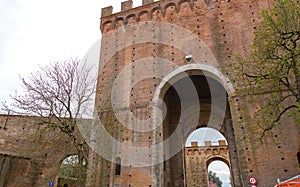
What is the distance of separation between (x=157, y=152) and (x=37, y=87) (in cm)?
646

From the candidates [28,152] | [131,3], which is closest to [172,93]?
[131,3]

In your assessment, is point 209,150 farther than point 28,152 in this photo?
Yes

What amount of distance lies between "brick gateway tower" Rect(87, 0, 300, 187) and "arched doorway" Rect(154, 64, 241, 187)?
0.06 meters

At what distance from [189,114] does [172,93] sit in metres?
2.38

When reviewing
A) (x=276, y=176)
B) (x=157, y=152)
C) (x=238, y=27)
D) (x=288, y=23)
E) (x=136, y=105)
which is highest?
(x=238, y=27)

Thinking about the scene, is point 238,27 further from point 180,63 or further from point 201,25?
point 180,63

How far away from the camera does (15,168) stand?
531 inches

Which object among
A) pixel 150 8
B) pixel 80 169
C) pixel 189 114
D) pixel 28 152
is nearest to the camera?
pixel 80 169

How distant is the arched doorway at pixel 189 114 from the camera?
13.5m

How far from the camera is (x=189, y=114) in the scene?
A: 15773 mm

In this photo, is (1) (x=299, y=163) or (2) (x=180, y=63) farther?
(2) (x=180, y=63)

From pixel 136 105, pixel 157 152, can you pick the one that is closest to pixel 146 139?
pixel 157 152

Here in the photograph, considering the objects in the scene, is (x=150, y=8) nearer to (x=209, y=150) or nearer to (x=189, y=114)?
(x=189, y=114)

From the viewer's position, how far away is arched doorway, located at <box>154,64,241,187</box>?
1349 cm
